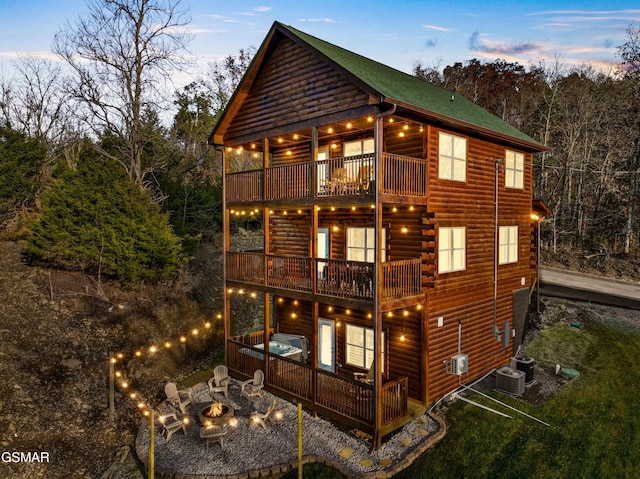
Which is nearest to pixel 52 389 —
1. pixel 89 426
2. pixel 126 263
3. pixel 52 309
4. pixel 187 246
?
pixel 89 426

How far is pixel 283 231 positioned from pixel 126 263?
8317 millimetres

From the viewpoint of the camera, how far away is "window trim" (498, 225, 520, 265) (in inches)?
607

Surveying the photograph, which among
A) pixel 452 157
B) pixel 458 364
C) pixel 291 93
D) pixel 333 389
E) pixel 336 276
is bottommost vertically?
pixel 333 389

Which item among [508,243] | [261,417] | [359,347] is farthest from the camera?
[508,243]

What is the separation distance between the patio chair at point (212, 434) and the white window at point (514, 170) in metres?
13.0

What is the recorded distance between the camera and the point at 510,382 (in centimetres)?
1265

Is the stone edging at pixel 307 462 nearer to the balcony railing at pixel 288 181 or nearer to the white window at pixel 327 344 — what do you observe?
the white window at pixel 327 344

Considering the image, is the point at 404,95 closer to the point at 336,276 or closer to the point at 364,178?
the point at 364,178

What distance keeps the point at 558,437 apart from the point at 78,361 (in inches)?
610

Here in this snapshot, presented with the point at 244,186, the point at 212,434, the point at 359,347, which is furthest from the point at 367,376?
the point at 244,186

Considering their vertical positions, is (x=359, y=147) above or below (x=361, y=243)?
above

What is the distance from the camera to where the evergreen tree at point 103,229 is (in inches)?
762

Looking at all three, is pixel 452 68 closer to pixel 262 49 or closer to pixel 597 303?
pixel 597 303

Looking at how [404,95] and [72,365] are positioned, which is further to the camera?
[72,365]
